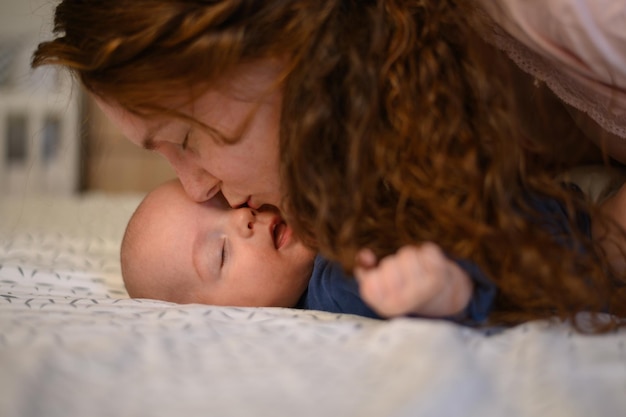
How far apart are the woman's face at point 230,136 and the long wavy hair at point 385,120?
32 millimetres

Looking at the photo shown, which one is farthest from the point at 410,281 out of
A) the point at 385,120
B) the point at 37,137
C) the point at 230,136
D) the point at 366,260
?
the point at 37,137

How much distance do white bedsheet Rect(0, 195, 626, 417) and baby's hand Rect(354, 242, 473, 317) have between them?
24 millimetres

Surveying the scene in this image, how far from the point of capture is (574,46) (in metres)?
0.84

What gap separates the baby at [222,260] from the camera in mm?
1018

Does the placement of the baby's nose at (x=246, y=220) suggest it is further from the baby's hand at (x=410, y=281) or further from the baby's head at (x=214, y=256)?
the baby's hand at (x=410, y=281)

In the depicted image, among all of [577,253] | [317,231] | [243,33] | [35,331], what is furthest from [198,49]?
[577,253]

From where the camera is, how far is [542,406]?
559 mm

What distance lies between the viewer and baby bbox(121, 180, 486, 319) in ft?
3.34

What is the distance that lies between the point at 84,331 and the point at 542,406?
453 mm

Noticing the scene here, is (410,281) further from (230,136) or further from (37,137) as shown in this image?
(37,137)

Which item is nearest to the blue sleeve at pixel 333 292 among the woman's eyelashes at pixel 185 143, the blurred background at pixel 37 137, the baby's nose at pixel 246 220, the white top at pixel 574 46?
the baby's nose at pixel 246 220

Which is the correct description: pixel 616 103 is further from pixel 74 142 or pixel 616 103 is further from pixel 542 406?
pixel 74 142

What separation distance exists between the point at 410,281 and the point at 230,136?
312 mm

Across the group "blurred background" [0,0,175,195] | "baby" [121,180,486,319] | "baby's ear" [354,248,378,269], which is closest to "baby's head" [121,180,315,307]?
"baby" [121,180,486,319]
